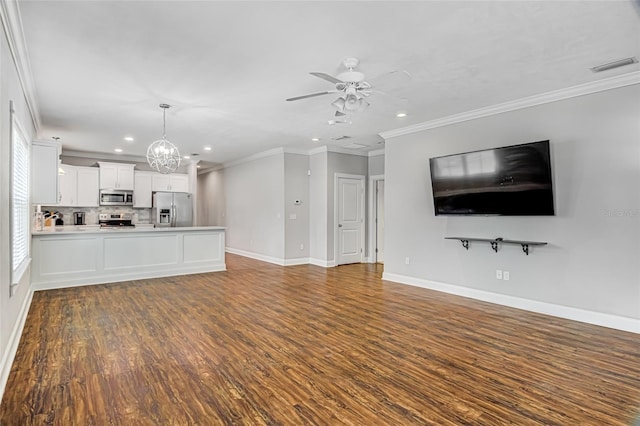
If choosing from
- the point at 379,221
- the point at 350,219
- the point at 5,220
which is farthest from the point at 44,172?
the point at 379,221

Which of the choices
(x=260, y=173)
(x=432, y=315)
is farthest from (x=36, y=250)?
(x=432, y=315)

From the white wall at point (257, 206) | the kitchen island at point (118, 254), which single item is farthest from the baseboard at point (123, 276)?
the white wall at point (257, 206)

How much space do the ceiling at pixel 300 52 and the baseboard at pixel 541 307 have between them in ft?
8.72

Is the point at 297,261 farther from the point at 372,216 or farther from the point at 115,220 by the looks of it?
the point at 115,220

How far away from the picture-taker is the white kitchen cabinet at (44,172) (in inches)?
196

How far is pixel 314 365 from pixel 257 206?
6687 millimetres

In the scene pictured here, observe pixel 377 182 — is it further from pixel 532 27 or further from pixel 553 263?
pixel 532 27

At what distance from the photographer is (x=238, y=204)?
1029 centimetres

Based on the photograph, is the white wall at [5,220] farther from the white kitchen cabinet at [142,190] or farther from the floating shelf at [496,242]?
the white kitchen cabinet at [142,190]

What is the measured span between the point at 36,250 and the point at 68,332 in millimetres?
2784

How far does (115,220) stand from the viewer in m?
9.22

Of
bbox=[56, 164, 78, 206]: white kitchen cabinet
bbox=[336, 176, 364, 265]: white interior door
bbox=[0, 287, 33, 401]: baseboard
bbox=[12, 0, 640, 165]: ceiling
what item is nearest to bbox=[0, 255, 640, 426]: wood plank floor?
bbox=[0, 287, 33, 401]: baseboard

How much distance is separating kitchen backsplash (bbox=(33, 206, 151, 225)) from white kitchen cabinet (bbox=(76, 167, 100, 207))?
13.0 inches

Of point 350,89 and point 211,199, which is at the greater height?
point 350,89
